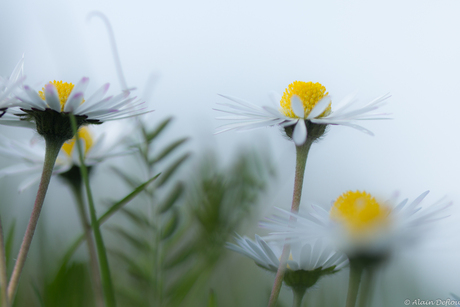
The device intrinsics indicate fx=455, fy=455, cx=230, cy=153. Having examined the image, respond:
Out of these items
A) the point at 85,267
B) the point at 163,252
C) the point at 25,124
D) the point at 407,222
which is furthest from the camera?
the point at 85,267

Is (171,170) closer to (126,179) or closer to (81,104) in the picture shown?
(126,179)

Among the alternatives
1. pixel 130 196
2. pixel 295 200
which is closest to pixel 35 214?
pixel 130 196

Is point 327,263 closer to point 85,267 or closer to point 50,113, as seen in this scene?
point 50,113

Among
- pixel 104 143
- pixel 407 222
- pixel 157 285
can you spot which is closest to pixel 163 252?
pixel 157 285

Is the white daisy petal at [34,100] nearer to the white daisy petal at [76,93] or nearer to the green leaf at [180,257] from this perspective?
the white daisy petal at [76,93]

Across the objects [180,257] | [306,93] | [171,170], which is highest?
[306,93]

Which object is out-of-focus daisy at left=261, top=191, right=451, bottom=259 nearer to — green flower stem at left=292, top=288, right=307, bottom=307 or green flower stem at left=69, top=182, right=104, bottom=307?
green flower stem at left=292, top=288, right=307, bottom=307

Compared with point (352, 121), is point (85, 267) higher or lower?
lower
